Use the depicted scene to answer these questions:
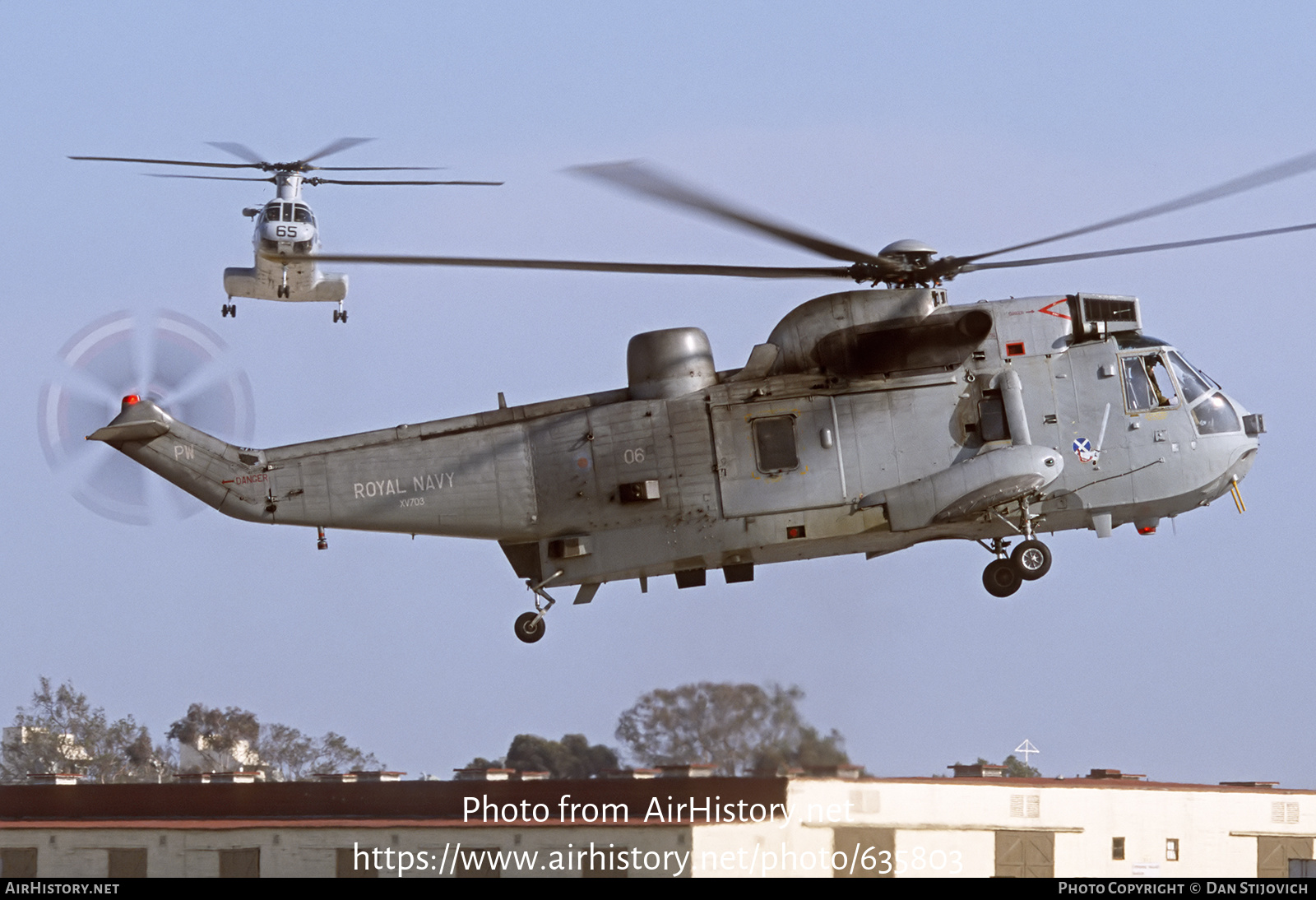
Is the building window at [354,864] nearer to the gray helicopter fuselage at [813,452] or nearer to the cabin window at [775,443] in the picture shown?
the gray helicopter fuselage at [813,452]

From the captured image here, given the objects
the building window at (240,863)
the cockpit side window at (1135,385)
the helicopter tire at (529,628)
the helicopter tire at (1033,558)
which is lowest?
the building window at (240,863)

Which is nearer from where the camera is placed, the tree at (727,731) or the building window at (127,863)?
the tree at (727,731)

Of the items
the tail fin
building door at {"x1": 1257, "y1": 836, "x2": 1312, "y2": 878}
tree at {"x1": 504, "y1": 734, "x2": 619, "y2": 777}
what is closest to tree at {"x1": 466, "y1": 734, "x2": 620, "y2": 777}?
tree at {"x1": 504, "y1": 734, "x2": 619, "y2": 777}

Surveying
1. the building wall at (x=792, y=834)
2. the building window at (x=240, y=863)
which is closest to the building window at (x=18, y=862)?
the building wall at (x=792, y=834)

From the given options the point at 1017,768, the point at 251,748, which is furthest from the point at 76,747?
the point at 1017,768

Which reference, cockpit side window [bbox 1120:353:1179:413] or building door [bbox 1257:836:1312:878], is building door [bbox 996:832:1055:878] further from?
cockpit side window [bbox 1120:353:1179:413]

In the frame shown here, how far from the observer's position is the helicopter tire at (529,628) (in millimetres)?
22562

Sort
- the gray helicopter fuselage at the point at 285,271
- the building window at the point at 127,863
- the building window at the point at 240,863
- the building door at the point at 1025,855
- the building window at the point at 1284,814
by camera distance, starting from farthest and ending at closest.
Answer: the gray helicopter fuselage at the point at 285,271 < the building window at the point at 1284,814 < the building window at the point at 127,863 < the building window at the point at 240,863 < the building door at the point at 1025,855

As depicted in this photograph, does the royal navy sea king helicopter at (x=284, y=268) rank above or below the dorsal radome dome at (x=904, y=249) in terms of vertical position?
above

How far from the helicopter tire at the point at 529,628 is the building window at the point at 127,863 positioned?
9.26m

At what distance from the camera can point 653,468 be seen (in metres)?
21.7

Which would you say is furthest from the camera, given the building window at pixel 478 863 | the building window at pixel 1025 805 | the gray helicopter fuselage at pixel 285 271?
the gray helicopter fuselage at pixel 285 271

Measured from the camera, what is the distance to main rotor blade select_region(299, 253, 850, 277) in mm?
18219
